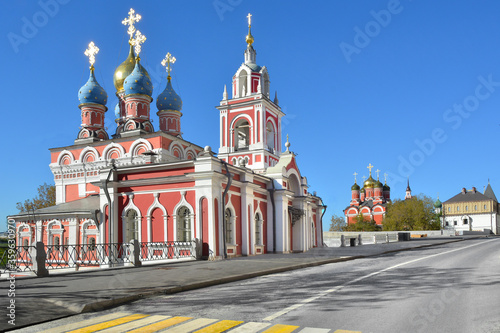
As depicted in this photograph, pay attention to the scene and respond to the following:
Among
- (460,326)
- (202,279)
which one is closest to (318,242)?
(202,279)

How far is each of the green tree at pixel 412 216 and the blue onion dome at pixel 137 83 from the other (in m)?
53.4

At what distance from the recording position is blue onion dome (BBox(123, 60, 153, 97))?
120 feet

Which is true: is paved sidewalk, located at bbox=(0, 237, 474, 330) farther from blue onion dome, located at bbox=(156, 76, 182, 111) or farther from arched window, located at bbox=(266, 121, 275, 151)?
blue onion dome, located at bbox=(156, 76, 182, 111)

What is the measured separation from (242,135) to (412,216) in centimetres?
5026

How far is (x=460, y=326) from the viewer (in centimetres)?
606

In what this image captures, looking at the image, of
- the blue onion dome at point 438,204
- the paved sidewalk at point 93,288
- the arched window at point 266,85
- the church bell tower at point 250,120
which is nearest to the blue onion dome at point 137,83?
the church bell tower at point 250,120

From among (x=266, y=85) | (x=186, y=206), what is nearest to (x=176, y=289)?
(x=186, y=206)

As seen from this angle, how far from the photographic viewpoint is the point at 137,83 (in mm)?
36562

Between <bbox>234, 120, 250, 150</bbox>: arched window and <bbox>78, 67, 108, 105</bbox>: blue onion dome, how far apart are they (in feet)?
40.3

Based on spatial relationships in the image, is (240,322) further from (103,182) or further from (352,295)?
(103,182)

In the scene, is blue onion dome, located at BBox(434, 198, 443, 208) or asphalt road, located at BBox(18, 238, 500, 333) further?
blue onion dome, located at BBox(434, 198, 443, 208)

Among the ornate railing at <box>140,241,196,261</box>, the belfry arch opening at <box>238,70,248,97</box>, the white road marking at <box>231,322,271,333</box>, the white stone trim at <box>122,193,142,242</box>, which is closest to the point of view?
the white road marking at <box>231,322,271,333</box>

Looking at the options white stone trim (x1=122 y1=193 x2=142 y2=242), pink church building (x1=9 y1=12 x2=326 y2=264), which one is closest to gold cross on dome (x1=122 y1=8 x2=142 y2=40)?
pink church building (x1=9 y1=12 x2=326 y2=264)

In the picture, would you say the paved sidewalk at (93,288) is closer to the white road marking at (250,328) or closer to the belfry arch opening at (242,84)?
the white road marking at (250,328)
